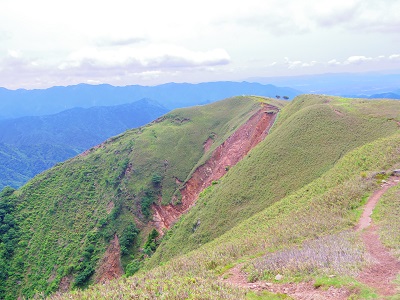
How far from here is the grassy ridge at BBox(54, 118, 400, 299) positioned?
13961 mm

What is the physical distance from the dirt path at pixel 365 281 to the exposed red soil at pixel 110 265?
3860 cm

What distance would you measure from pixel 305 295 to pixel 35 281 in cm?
5441

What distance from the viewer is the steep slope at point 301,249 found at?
493 inches

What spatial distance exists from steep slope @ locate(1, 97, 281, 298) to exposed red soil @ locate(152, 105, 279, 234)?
51cm

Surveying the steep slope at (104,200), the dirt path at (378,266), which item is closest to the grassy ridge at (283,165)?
the steep slope at (104,200)

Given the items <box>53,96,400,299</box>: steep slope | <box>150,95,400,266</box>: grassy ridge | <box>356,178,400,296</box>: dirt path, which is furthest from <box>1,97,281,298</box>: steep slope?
<box>356,178,400,296</box>: dirt path

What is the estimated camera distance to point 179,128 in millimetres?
83000

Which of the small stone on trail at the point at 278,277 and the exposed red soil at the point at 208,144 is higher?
the small stone on trail at the point at 278,277

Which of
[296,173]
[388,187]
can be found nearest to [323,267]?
[388,187]

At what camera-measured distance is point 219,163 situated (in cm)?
6309

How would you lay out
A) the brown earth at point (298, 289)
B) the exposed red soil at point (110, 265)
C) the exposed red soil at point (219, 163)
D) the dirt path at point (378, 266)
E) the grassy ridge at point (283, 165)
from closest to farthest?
the brown earth at point (298, 289) → the dirt path at point (378, 266) → the grassy ridge at point (283, 165) → the exposed red soil at point (110, 265) → the exposed red soil at point (219, 163)

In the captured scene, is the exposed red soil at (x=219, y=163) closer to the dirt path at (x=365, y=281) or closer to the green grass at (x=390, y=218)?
the green grass at (x=390, y=218)

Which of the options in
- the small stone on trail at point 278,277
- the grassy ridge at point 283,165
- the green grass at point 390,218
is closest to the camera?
the small stone on trail at point 278,277

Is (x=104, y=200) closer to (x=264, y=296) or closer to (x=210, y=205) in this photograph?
(x=210, y=205)
